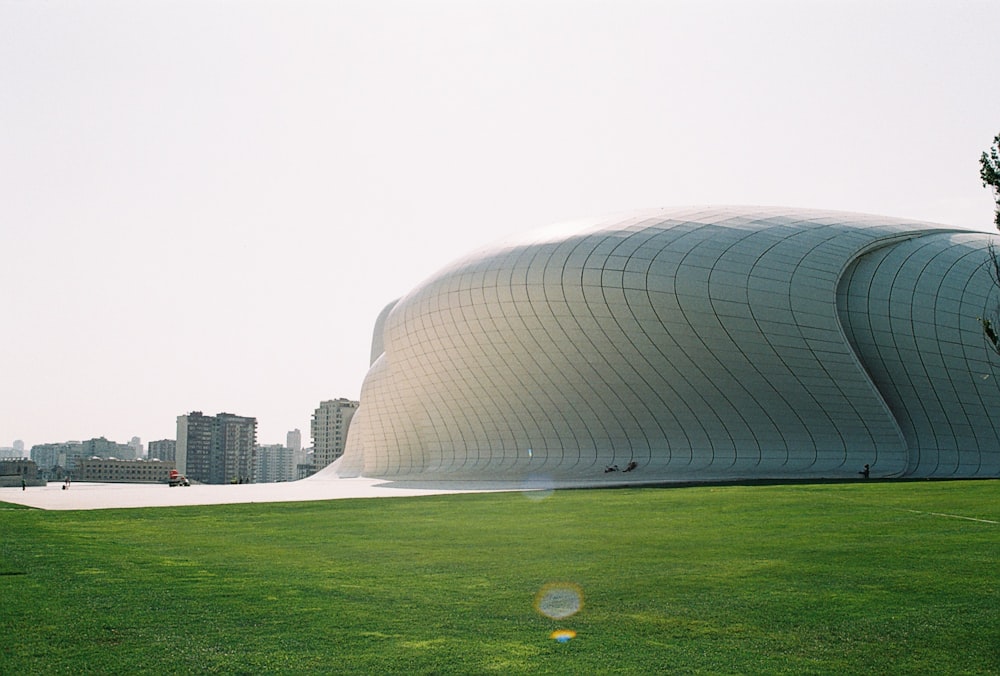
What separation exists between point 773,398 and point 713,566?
32183 millimetres

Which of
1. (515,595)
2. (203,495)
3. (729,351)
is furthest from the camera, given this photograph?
(729,351)

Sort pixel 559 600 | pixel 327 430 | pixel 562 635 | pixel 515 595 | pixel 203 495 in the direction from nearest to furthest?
pixel 562 635 → pixel 559 600 → pixel 515 595 → pixel 203 495 → pixel 327 430

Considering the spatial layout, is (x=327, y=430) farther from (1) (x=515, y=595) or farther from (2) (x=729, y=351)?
(1) (x=515, y=595)

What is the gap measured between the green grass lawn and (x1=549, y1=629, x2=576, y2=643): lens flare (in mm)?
69

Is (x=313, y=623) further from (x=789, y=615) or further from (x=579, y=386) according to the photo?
(x=579, y=386)

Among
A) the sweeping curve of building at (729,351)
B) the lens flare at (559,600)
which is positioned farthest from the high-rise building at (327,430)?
the lens flare at (559,600)

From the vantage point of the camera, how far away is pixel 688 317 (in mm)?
40719

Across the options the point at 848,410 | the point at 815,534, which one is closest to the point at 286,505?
the point at 815,534

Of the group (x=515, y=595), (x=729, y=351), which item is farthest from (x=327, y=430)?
(x=515, y=595)

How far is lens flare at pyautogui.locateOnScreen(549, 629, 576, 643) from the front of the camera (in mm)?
→ 6574

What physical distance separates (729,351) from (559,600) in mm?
34022

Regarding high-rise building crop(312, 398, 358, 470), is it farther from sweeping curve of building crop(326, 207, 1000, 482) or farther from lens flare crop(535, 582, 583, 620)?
lens flare crop(535, 582, 583, 620)

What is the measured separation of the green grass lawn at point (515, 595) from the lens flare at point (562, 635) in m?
0.07

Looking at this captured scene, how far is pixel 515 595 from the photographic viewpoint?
330 inches
